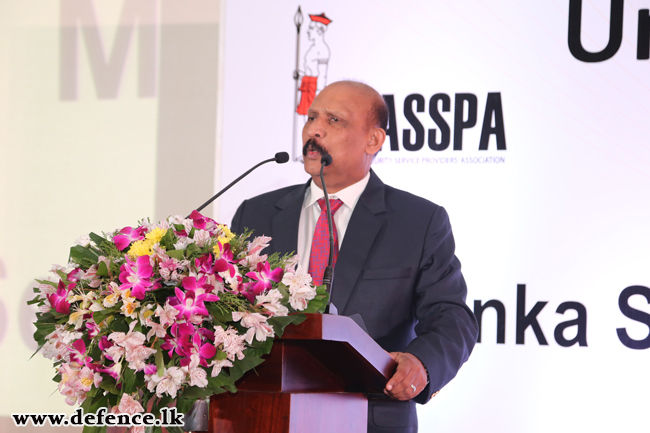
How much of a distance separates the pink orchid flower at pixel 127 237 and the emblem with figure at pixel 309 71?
6.54 feet

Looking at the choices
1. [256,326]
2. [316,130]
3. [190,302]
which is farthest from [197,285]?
[316,130]

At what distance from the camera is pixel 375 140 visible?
2.82 meters

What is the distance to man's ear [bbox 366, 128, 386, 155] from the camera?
110 inches

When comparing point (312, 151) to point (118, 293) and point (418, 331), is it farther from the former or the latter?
point (118, 293)

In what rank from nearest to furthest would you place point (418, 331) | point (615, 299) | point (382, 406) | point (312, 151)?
1. point (382, 406)
2. point (418, 331)
3. point (312, 151)
4. point (615, 299)

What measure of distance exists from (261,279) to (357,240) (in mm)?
1097

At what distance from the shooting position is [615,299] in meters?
2.93

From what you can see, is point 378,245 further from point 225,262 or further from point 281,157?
point 225,262

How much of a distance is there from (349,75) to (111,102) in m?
1.51

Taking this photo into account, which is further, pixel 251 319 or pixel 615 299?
pixel 615 299

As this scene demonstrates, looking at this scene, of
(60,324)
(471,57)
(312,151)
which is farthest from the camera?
(471,57)

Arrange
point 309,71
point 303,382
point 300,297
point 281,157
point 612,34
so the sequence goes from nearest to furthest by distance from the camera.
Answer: point 300,297, point 303,382, point 281,157, point 612,34, point 309,71

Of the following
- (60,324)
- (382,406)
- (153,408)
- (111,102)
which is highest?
(111,102)

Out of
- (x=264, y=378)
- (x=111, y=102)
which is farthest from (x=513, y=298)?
(x=111, y=102)
